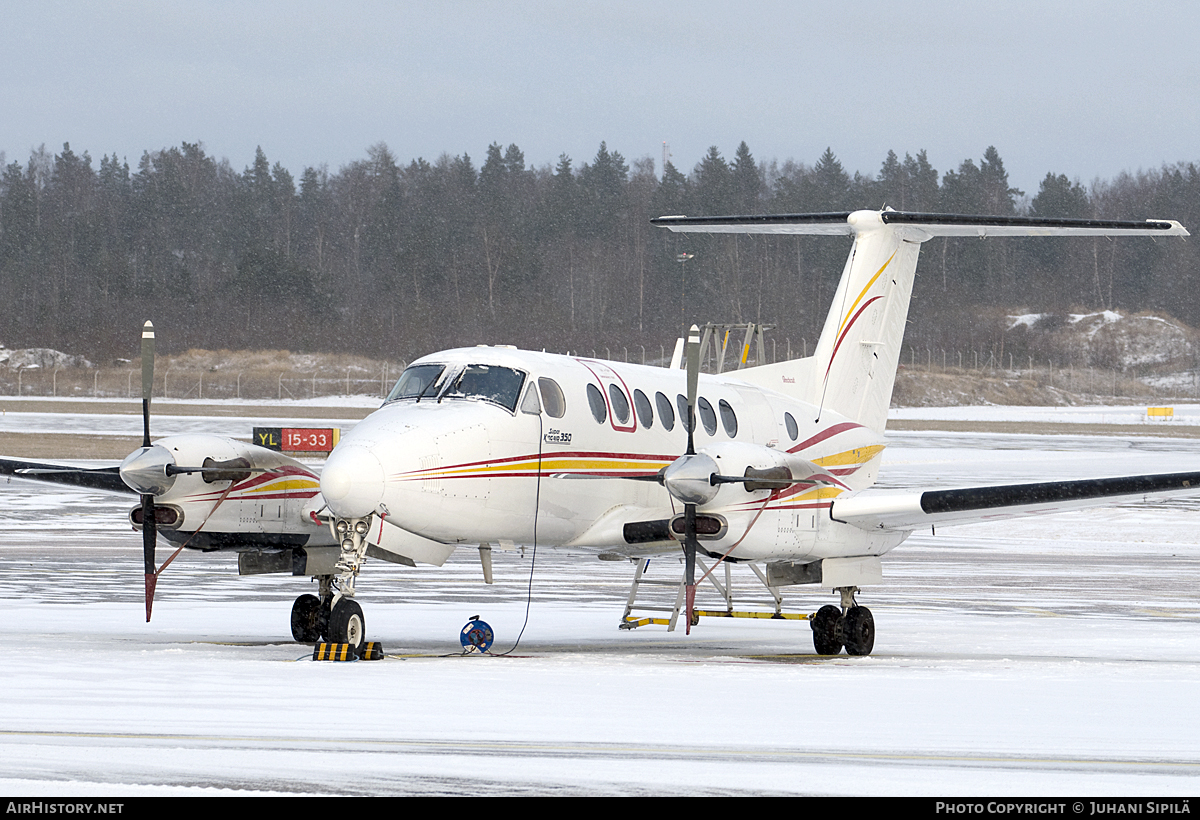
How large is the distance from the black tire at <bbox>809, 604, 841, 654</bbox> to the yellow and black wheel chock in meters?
4.73

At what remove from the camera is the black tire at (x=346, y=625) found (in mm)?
10422

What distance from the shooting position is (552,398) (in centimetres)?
1202

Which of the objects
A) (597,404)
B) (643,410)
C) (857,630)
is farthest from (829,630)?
(597,404)

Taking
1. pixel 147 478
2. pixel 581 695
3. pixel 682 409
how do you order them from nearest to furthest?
pixel 581 695 < pixel 147 478 < pixel 682 409

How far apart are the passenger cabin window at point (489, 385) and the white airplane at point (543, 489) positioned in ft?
0.06

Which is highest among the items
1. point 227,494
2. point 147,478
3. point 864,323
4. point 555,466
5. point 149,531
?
point 864,323

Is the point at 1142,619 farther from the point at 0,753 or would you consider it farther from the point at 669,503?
the point at 0,753

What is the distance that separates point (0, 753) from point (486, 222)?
9090 centimetres

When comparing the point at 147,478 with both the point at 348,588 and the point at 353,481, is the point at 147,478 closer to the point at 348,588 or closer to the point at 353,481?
the point at 348,588

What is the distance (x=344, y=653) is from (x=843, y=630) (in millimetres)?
5270

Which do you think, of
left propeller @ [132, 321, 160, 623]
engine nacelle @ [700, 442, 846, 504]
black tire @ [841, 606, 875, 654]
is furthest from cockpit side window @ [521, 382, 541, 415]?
black tire @ [841, 606, 875, 654]

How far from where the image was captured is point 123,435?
45719 mm

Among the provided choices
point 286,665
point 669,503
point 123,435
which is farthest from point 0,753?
point 123,435

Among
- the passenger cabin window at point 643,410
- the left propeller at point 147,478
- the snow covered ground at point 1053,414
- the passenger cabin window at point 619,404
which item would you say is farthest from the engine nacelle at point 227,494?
A: the snow covered ground at point 1053,414
